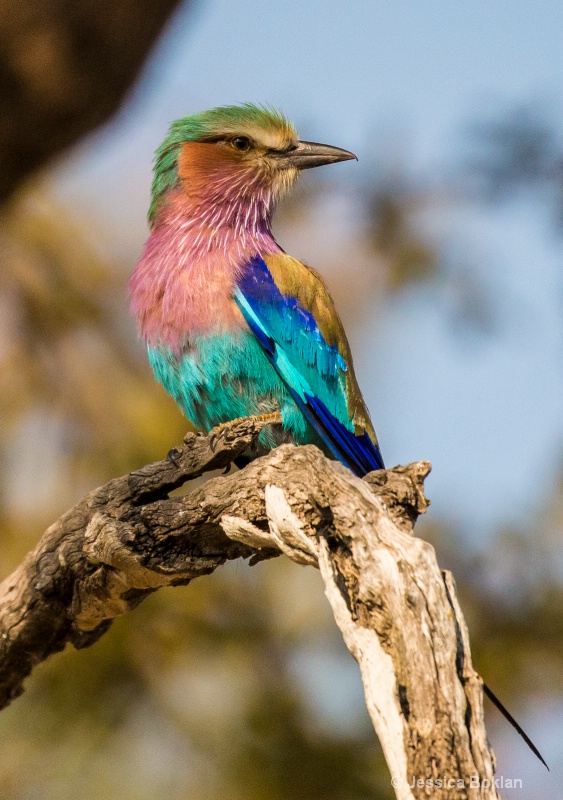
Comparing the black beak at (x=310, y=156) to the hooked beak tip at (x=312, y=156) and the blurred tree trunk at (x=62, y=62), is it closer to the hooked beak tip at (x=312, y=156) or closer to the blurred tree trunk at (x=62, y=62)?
the hooked beak tip at (x=312, y=156)

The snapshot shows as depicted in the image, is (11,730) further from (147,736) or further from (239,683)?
(239,683)

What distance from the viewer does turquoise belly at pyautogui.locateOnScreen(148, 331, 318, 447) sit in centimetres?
425

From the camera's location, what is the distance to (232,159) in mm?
5094

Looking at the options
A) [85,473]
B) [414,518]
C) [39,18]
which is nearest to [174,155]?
[39,18]

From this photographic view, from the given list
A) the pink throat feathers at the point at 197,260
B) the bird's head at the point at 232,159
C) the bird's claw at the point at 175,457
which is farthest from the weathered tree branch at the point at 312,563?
the bird's head at the point at 232,159

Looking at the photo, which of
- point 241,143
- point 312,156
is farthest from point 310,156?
point 241,143

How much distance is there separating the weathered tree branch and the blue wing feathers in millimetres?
617

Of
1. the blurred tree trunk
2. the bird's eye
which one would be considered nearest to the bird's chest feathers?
the bird's eye

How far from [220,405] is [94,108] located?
1929 millimetres

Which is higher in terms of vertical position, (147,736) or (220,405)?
(220,405)

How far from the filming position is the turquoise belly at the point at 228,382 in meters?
4.25

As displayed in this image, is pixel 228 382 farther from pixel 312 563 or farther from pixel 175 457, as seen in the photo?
pixel 312 563

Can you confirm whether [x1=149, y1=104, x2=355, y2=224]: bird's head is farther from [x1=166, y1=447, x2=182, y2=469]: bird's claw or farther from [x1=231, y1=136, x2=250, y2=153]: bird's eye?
[x1=166, y1=447, x2=182, y2=469]: bird's claw

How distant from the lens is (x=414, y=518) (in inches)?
120
